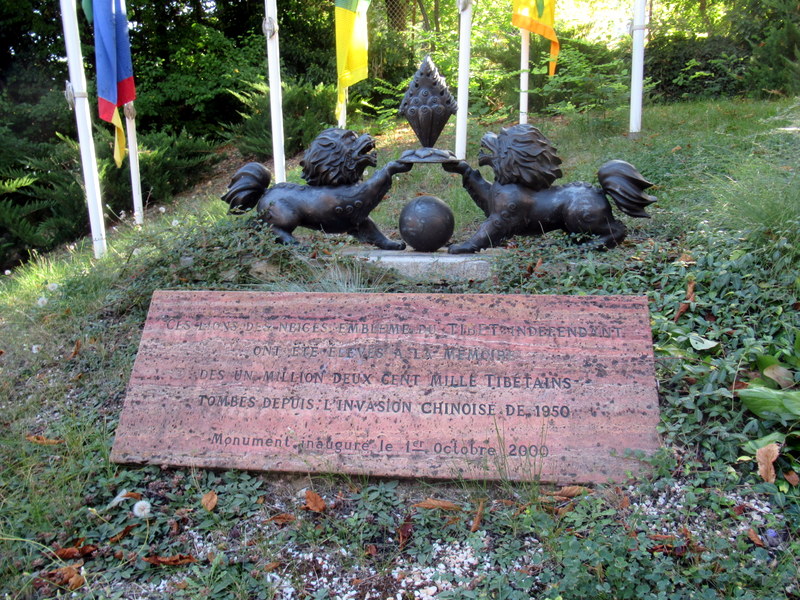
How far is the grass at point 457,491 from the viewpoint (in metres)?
2.15

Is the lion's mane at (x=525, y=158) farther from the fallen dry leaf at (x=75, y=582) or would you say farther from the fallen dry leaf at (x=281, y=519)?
the fallen dry leaf at (x=75, y=582)

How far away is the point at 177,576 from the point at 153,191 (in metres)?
10.4

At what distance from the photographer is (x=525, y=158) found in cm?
421

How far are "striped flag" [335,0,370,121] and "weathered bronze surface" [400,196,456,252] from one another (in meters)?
3.55

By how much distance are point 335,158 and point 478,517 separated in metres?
2.88

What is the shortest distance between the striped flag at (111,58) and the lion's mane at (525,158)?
5383 mm

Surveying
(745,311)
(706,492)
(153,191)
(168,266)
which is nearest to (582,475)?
(706,492)

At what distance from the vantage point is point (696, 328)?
331cm

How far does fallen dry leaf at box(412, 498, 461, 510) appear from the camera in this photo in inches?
98.2

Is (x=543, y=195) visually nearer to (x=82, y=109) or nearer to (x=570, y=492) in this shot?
(x=570, y=492)

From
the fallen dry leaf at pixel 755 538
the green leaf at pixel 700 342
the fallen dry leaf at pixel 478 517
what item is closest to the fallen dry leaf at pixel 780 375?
the green leaf at pixel 700 342

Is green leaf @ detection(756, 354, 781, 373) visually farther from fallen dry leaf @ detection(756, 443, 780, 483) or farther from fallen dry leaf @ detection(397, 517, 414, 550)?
fallen dry leaf @ detection(397, 517, 414, 550)

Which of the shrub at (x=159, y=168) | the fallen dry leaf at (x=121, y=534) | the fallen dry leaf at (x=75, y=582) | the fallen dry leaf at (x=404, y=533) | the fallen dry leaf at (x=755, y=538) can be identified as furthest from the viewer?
the shrub at (x=159, y=168)

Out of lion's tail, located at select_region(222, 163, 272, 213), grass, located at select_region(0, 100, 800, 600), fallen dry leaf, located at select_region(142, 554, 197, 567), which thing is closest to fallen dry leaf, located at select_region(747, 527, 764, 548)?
grass, located at select_region(0, 100, 800, 600)
